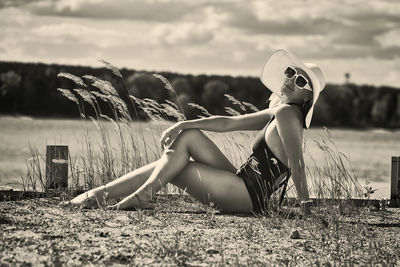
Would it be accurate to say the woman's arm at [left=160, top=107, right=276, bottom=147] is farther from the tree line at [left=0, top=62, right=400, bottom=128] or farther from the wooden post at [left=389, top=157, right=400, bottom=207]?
the tree line at [left=0, top=62, right=400, bottom=128]

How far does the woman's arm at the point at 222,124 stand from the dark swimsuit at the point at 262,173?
0.65 feet

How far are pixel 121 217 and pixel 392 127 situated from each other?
3969 centimetres

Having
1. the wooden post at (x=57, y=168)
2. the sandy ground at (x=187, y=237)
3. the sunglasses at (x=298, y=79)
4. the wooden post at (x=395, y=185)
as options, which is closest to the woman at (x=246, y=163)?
the sunglasses at (x=298, y=79)

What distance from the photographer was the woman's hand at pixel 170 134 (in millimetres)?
4578

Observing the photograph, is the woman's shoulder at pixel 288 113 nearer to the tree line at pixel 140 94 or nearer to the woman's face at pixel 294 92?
the woman's face at pixel 294 92

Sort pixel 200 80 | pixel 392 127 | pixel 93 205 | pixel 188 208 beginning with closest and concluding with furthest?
pixel 93 205 < pixel 188 208 < pixel 200 80 < pixel 392 127

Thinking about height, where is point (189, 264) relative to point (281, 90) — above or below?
below

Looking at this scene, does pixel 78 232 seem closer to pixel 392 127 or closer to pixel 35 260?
pixel 35 260

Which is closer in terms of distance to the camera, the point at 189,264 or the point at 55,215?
the point at 189,264

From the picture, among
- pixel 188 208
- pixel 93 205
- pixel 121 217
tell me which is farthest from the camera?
pixel 188 208

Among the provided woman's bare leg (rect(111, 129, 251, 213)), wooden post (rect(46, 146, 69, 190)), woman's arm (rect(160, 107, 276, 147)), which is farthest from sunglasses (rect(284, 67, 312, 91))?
wooden post (rect(46, 146, 69, 190))

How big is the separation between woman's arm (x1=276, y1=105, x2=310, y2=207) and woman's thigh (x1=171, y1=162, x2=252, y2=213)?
0.35m

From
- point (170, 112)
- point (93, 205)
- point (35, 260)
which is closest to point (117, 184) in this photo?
point (93, 205)

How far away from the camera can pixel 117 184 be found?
4.69 metres
